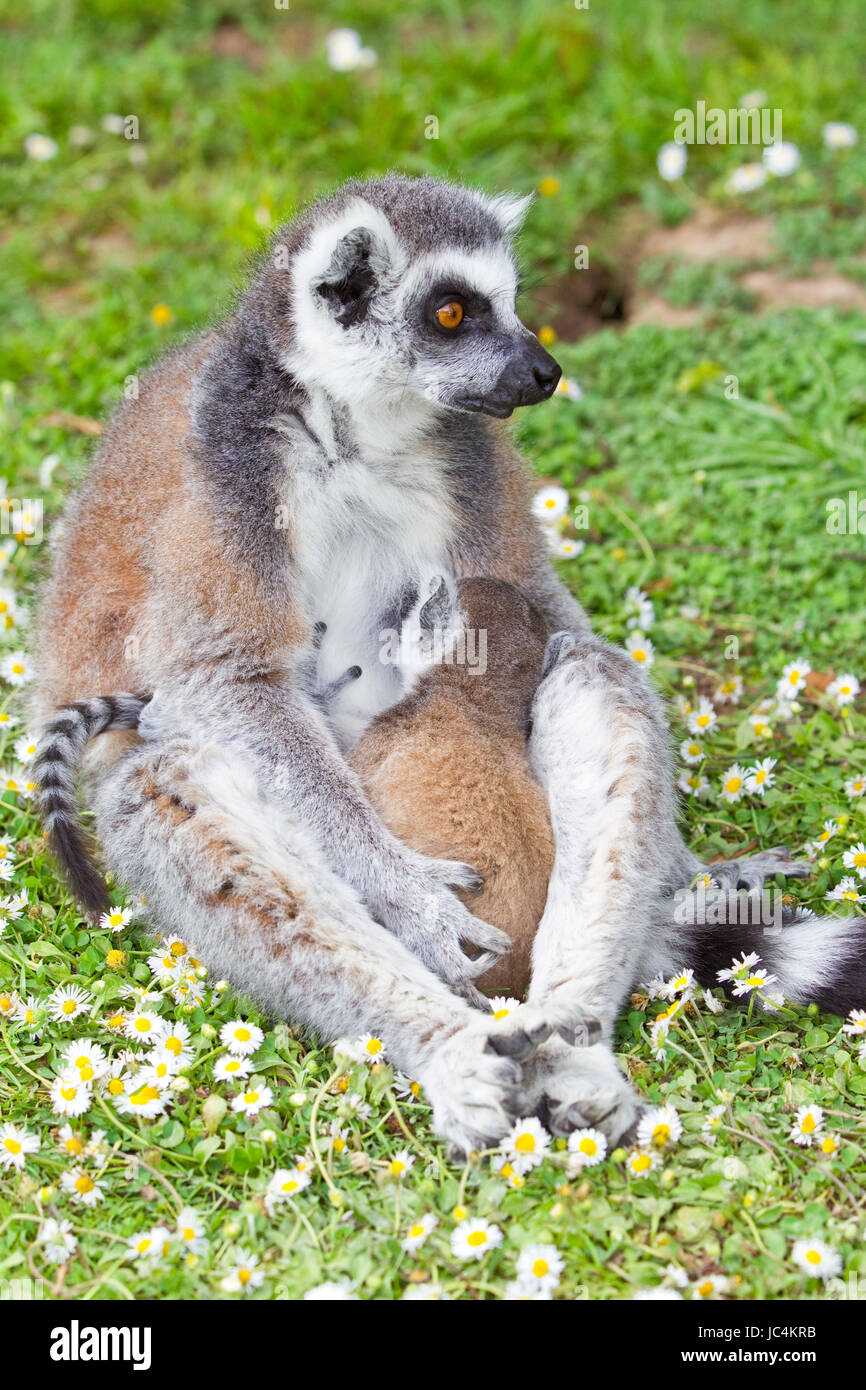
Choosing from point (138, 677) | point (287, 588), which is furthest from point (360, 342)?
point (138, 677)

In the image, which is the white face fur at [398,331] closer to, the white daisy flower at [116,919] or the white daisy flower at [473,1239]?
the white daisy flower at [116,919]

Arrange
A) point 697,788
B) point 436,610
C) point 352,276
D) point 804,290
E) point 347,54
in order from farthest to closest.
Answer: point 347,54, point 804,290, point 697,788, point 436,610, point 352,276

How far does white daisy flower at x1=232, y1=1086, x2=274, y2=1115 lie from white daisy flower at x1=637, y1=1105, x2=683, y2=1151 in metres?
1.09

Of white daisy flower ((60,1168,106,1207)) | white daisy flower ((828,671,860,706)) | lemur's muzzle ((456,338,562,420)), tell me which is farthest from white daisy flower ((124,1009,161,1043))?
white daisy flower ((828,671,860,706))

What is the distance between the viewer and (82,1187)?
3.85 meters

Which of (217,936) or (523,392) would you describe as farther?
(523,392)

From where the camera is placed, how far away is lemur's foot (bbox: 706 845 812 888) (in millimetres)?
4930

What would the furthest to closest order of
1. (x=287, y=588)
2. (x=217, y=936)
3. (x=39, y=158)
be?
1. (x=39, y=158)
2. (x=287, y=588)
3. (x=217, y=936)

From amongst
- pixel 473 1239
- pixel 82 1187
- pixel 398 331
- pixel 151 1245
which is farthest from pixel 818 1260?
pixel 398 331

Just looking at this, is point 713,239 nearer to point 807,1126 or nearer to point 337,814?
point 337,814

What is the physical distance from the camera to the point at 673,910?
4.62 metres

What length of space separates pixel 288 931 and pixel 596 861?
975 mm

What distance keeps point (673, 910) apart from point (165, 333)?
479cm
